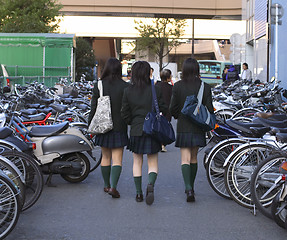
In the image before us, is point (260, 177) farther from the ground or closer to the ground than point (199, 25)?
closer to the ground

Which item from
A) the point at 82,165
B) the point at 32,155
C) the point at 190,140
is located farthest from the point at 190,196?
the point at 32,155

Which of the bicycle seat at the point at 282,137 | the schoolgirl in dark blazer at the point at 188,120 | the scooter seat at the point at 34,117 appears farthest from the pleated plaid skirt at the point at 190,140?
the scooter seat at the point at 34,117

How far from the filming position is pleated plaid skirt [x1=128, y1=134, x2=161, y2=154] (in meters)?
6.43

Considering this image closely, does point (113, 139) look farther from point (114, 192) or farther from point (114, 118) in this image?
point (114, 192)

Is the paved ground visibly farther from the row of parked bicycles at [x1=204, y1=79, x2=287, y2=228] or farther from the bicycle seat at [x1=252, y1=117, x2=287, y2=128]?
the bicycle seat at [x1=252, y1=117, x2=287, y2=128]

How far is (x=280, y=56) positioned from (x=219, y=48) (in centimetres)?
5416

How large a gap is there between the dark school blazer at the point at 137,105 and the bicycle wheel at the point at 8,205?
2026mm

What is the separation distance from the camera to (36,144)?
7324mm

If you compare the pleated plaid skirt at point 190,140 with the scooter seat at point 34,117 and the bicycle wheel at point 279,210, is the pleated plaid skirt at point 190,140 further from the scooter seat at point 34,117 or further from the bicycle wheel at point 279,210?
the scooter seat at point 34,117

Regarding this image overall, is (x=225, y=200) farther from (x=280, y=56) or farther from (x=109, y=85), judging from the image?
(x=280, y=56)

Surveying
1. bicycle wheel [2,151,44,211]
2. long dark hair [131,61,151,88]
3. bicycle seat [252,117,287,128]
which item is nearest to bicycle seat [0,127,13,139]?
bicycle wheel [2,151,44,211]

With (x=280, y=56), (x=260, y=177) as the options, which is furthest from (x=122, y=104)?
(x=280, y=56)

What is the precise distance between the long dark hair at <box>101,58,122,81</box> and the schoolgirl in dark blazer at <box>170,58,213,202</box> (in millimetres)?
750

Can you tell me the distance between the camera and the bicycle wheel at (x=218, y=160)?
Result: 6.70m
